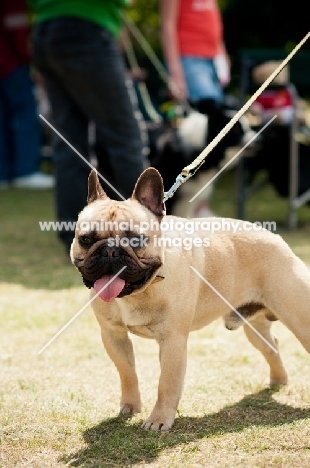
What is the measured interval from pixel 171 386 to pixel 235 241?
686mm

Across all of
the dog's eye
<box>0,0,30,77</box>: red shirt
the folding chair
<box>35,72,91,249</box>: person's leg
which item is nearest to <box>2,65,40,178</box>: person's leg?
<box>0,0,30,77</box>: red shirt

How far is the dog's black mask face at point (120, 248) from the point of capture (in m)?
2.59

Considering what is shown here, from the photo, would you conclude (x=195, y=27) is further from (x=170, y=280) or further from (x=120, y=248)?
(x=120, y=248)

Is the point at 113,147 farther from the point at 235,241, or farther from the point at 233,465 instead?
the point at 233,465

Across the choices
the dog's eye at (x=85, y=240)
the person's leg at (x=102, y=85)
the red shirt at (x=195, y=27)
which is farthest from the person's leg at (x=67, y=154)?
the dog's eye at (x=85, y=240)

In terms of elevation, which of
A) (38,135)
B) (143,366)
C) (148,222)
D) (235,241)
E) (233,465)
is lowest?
(38,135)

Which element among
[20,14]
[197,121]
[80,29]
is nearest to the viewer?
[80,29]

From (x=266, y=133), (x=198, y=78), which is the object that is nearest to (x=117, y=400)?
(x=198, y=78)

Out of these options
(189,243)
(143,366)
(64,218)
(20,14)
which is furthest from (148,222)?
(20,14)

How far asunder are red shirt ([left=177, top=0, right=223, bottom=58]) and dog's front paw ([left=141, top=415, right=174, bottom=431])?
14.6 feet

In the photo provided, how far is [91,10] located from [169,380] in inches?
125

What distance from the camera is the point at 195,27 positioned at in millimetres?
6676

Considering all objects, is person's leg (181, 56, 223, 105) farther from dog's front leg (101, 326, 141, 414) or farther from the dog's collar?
the dog's collar

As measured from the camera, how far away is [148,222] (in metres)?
2.72
